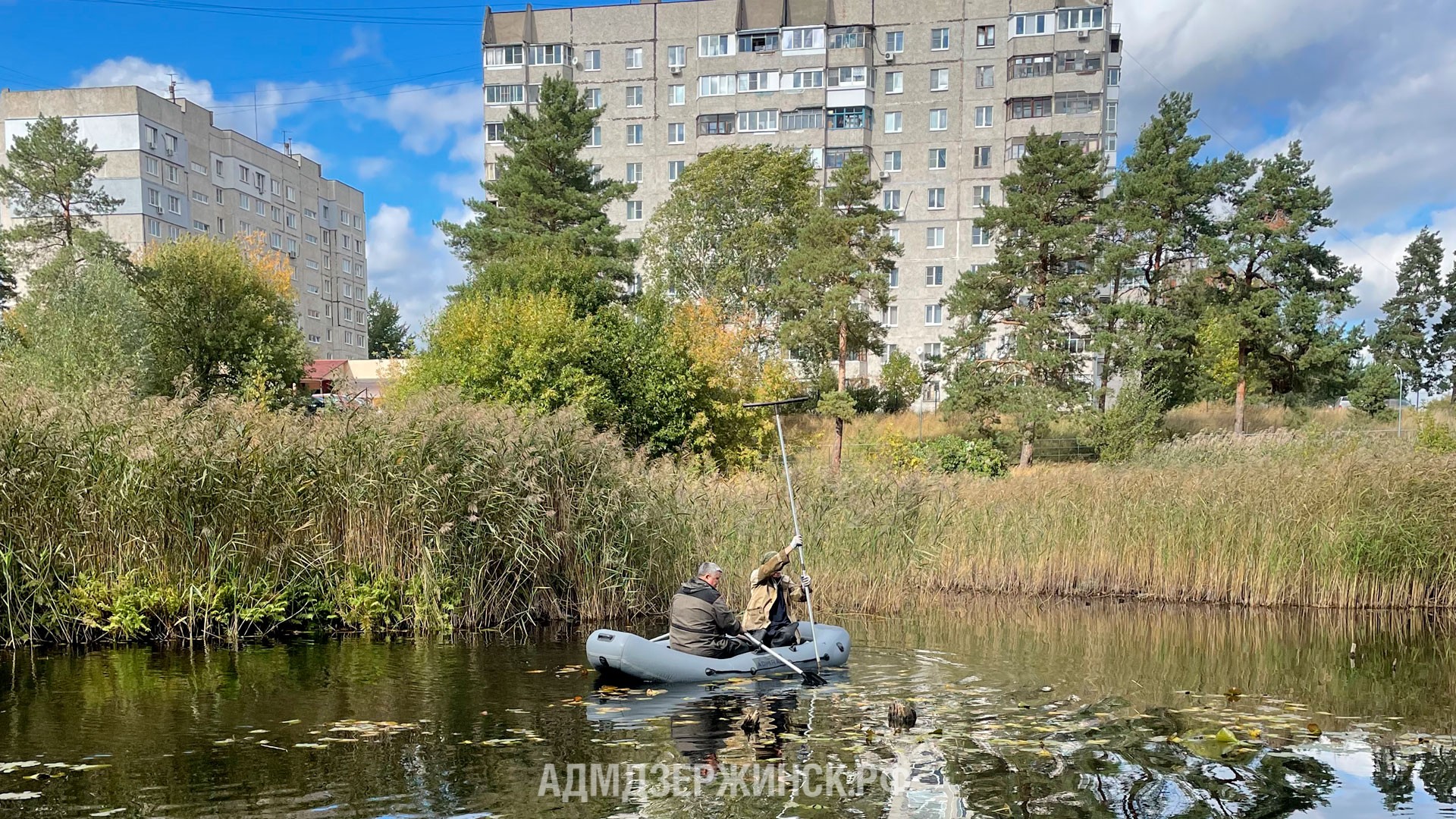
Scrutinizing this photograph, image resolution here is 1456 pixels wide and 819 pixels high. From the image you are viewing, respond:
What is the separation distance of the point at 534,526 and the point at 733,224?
40631mm

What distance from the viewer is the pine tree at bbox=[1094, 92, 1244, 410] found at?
43.6 m

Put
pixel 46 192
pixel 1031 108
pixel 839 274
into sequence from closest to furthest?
1. pixel 839 274
2. pixel 46 192
3. pixel 1031 108

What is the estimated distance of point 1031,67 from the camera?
65.2m

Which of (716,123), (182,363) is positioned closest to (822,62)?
(716,123)

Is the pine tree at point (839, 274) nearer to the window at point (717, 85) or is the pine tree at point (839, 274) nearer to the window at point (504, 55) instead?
the window at point (717, 85)

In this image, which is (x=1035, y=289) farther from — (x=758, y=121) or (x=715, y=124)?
(x=715, y=124)

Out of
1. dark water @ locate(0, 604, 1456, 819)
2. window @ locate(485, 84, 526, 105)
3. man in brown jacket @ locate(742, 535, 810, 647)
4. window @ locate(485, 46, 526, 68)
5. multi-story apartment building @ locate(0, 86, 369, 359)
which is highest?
window @ locate(485, 46, 526, 68)

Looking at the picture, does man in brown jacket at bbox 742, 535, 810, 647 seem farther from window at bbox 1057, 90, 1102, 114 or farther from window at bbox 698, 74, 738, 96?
window at bbox 698, 74, 738, 96

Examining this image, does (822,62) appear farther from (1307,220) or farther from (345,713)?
(345,713)

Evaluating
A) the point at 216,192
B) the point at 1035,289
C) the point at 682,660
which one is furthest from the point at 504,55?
the point at 682,660

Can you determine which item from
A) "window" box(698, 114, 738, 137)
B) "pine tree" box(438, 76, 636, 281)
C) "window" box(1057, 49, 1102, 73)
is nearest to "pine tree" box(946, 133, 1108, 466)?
"pine tree" box(438, 76, 636, 281)

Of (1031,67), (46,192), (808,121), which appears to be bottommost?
(46,192)

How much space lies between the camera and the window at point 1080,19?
6353cm

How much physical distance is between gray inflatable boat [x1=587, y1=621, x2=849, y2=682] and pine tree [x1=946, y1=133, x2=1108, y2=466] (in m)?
31.1
